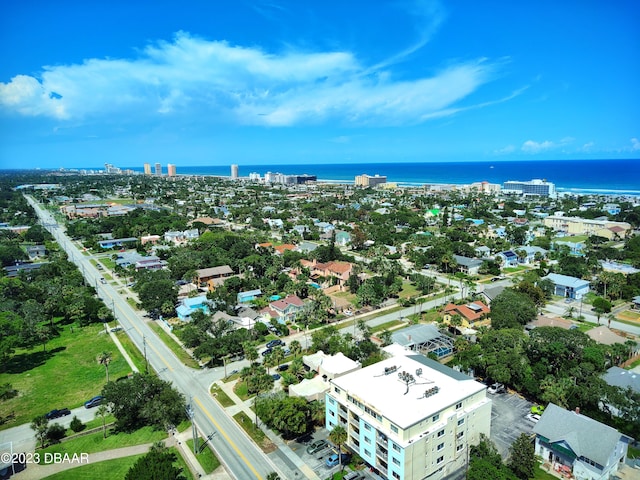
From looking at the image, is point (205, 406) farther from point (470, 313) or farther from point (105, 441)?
point (470, 313)

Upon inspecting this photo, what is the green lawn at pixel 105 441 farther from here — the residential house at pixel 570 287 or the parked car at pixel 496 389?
the residential house at pixel 570 287

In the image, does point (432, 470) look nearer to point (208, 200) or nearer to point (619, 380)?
point (619, 380)

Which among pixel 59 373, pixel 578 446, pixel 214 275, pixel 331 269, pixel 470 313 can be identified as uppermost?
pixel 331 269

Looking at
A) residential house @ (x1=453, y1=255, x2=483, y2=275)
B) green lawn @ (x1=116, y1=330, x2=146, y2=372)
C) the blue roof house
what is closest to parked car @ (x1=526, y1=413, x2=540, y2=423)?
green lawn @ (x1=116, y1=330, x2=146, y2=372)

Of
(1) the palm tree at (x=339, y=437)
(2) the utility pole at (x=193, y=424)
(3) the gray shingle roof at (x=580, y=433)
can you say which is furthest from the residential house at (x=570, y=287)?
(2) the utility pole at (x=193, y=424)

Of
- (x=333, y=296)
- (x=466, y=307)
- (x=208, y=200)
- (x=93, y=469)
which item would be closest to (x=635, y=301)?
(x=466, y=307)

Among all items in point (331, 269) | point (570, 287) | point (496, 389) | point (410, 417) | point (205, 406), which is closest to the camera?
point (410, 417)

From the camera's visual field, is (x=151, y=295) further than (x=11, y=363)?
Yes

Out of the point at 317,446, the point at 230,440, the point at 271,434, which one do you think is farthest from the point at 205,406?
the point at 317,446
